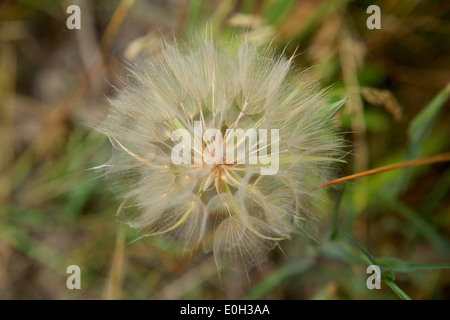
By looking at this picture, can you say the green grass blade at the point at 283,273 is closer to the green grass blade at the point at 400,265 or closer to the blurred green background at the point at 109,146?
the blurred green background at the point at 109,146

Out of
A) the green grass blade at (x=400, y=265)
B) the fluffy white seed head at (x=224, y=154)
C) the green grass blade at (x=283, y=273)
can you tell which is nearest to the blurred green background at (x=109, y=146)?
the green grass blade at (x=283, y=273)

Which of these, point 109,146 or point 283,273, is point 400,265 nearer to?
point 283,273

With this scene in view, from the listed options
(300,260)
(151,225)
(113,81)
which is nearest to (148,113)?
(151,225)

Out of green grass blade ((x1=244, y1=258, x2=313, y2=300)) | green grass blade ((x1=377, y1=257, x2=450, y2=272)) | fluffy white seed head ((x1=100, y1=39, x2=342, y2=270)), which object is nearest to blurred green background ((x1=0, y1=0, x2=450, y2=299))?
green grass blade ((x1=244, y1=258, x2=313, y2=300))

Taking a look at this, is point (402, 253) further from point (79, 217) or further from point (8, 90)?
point (8, 90)

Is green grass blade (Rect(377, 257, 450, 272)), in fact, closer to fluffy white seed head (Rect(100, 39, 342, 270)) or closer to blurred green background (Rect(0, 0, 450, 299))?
fluffy white seed head (Rect(100, 39, 342, 270))
